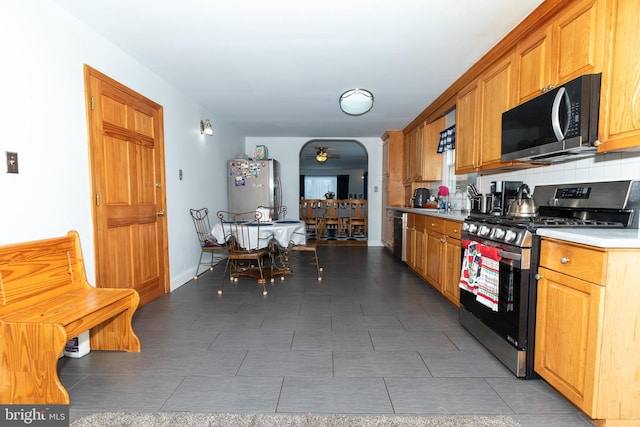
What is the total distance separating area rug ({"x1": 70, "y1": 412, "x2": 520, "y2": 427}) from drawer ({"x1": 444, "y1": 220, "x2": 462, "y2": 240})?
5.44ft

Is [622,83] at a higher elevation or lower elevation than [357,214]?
higher

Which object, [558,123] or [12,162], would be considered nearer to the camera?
[12,162]

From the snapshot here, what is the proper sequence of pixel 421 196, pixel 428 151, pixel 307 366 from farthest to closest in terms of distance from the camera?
pixel 421 196, pixel 428 151, pixel 307 366

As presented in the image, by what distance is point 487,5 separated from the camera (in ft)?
6.95

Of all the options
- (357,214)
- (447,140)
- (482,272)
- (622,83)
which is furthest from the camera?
(357,214)

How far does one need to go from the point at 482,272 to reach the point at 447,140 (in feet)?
9.15

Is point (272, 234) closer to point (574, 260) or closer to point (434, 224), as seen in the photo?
point (434, 224)

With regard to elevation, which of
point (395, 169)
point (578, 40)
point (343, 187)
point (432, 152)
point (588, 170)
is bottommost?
point (588, 170)

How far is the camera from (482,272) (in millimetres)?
2160

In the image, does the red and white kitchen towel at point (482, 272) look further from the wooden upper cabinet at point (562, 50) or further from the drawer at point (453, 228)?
the wooden upper cabinet at point (562, 50)

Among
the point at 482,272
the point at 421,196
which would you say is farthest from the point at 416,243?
the point at 482,272

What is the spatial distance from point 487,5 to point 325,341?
8.32ft

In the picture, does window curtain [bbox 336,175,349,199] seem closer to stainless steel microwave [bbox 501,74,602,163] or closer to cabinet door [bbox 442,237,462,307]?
cabinet door [bbox 442,237,462,307]

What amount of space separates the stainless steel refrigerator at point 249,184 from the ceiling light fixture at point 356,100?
206 centimetres
